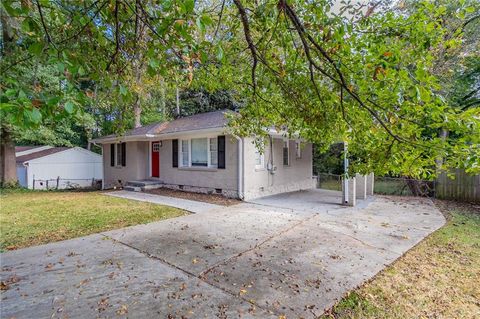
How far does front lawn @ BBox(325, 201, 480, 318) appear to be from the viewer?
3154mm

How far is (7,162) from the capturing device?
1439cm

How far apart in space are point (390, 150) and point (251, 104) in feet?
8.36

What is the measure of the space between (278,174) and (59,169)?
16.7m

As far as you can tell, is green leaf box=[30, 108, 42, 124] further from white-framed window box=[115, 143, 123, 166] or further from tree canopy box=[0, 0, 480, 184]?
white-framed window box=[115, 143, 123, 166]

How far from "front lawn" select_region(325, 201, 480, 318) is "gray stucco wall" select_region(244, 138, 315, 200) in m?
5.02

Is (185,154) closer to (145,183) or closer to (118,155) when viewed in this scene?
(145,183)

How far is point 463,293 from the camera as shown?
3602 mm

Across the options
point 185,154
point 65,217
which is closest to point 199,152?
point 185,154

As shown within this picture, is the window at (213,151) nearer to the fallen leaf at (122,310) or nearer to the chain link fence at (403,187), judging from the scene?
the chain link fence at (403,187)

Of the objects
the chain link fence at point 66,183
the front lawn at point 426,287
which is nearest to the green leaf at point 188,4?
the front lawn at point 426,287

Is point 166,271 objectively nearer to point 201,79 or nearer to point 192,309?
point 192,309

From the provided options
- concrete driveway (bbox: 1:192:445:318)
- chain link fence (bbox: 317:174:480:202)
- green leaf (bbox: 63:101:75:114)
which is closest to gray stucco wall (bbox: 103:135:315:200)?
chain link fence (bbox: 317:174:480:202)

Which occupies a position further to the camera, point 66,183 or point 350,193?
point 66,183

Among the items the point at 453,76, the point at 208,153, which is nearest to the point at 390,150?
the point at 208,153
